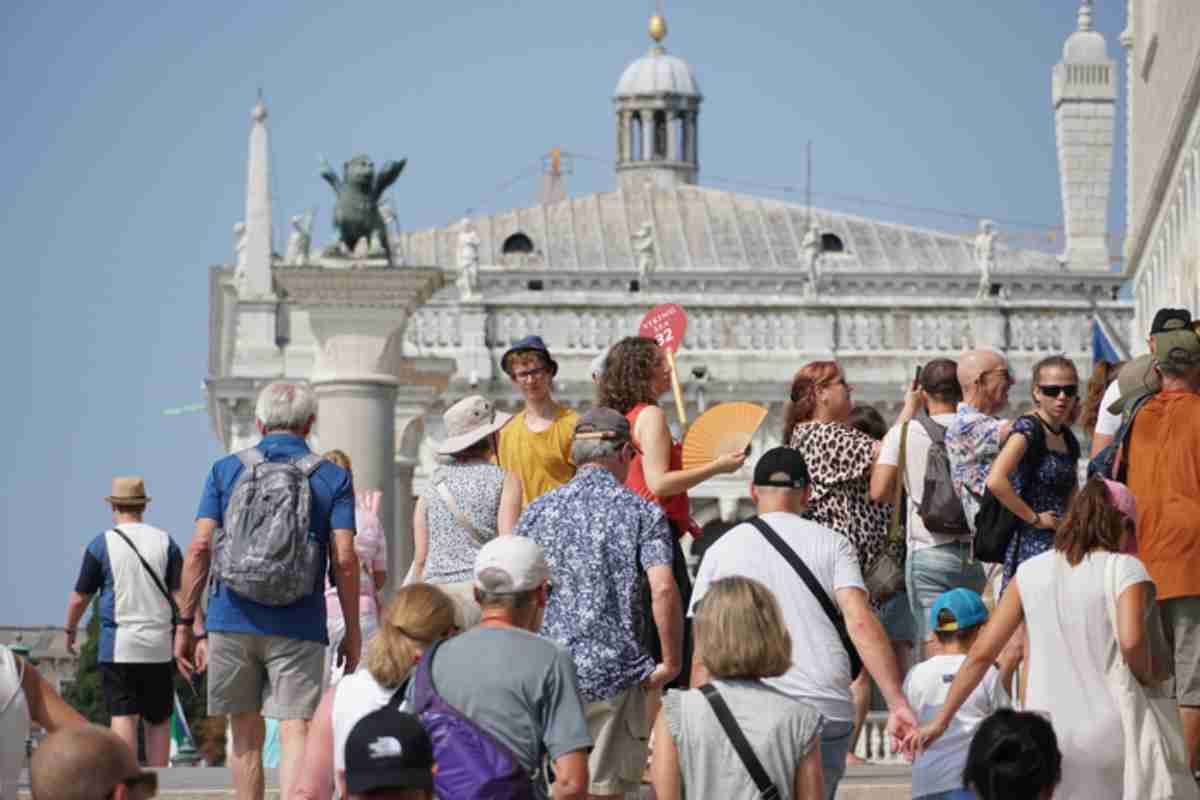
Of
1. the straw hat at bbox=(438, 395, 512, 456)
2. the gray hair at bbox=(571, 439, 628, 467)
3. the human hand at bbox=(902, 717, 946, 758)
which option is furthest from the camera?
the straw hat at bbox=(438, 395, 512, 456)

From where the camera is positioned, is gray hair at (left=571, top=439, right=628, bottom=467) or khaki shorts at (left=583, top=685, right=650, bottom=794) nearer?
khaki shorts at (left=583, top=685, right=650, bottom=794)

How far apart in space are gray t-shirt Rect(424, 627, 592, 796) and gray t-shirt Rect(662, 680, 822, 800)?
0.33 meters

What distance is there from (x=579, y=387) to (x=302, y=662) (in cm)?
4442

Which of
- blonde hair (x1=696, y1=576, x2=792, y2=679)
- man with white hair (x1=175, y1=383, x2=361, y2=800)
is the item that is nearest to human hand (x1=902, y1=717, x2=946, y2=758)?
blonde hair (x1=696, y1=576, x2=792, y2=679)

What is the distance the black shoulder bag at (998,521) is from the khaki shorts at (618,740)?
6.41 feet

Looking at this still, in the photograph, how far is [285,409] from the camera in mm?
11164

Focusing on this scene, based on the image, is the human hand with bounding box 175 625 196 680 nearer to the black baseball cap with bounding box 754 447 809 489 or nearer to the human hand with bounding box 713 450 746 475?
the human hand with bounding box 713 450 746 475

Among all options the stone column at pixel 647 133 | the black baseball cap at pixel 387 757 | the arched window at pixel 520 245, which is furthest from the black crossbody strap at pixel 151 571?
the stone column at pixel 647 133

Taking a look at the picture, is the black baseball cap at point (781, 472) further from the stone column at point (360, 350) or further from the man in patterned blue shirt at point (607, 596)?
the stone column at point (360, 350)

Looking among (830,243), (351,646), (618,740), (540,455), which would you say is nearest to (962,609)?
(618,740)

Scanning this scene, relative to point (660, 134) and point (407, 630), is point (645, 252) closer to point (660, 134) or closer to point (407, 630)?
point (660, 134)

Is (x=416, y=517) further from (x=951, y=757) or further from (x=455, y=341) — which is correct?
(x=455, y=341)

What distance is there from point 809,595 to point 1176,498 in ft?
5.96

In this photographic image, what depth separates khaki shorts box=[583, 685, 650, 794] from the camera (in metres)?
9.83
